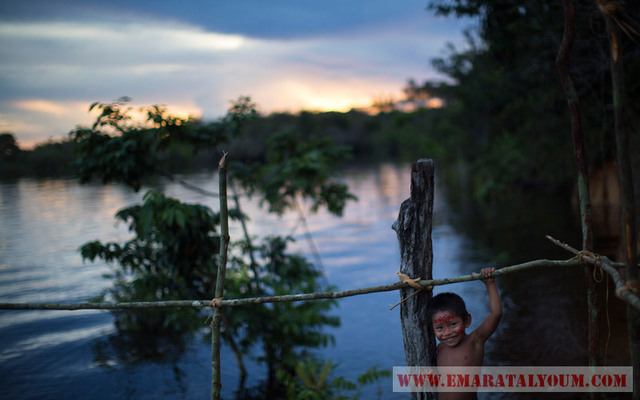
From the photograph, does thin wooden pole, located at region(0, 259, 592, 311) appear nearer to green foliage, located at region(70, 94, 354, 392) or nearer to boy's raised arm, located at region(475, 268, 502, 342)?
boy's raised arm, located at region(475, 268, 502, 342)

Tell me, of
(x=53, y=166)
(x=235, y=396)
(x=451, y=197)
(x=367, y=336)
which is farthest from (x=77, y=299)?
(x=451, y=197)

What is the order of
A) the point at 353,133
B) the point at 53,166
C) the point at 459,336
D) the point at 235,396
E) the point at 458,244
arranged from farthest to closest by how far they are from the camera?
the point at 353,133 → the point at 458,244 → the point at 53,166 → the point at 235,396 → the point at 459,336

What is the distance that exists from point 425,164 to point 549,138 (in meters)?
12.1

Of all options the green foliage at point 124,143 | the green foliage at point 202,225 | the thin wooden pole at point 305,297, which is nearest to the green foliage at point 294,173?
the green foliage at point 202,225

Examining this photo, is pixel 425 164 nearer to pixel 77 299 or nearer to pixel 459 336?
pixel 459 336

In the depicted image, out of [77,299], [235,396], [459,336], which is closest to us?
[459,336]

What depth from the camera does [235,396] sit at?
20.3 ft

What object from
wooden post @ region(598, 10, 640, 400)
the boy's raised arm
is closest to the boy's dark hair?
the boy's raised arm

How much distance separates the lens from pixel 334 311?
28.9 ft

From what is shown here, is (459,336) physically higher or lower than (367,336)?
higher

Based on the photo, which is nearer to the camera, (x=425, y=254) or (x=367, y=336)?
(x=425, y=254)

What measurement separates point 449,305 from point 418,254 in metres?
0.31

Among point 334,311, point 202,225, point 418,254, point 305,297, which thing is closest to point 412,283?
point 418,254

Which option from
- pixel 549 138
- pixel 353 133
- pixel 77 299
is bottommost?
pixel 77 299
